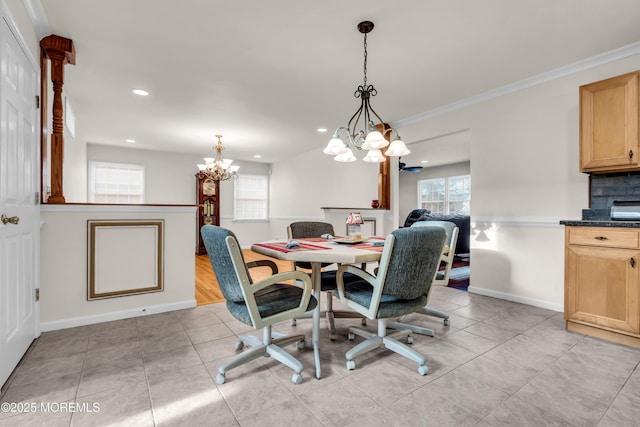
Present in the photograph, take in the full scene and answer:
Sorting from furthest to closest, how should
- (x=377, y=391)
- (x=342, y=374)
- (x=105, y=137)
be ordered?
(x=105, y=137) → (x=342, y=374) → (x=377, y=391)

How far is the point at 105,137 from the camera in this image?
580cm

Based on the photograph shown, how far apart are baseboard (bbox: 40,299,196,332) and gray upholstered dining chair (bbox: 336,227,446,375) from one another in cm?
187

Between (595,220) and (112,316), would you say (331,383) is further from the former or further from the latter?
(595,220)

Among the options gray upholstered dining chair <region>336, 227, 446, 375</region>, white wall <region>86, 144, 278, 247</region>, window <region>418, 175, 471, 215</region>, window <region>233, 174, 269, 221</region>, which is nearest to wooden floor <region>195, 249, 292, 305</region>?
gray upholstered dining chair <region>336, 227, 446, 375</region>

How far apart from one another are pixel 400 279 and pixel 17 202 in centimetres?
234

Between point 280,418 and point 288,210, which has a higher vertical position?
point 288,210

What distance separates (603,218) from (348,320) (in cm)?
242

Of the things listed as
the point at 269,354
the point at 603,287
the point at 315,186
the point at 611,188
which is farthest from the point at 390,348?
the point at 315,186

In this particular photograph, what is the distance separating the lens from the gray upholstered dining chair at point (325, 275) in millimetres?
2338

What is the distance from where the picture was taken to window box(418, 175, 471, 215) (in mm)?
8250

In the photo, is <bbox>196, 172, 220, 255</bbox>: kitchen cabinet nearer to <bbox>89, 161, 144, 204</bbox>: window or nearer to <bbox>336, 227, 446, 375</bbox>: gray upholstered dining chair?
<bbox>89, 161, 144, 204</bbox>: window

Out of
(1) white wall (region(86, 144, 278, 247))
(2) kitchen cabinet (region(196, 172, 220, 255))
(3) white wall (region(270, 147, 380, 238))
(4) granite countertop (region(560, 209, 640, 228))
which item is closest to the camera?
(4) granite countertop (region(560, 209, 640, 228))

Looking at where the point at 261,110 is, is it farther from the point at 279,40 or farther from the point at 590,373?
the point at 590,373

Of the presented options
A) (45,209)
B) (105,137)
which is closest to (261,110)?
(45,209)
